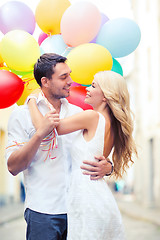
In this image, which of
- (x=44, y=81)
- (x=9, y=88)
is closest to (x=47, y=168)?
(x=44, y=81)

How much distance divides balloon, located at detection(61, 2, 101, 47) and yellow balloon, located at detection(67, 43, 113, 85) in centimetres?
19

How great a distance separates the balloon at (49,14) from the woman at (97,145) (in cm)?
95

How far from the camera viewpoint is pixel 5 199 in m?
22.6

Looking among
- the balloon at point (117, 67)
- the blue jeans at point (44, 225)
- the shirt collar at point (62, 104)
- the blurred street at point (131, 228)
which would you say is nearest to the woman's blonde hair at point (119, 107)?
the shirt collar at point (62, 104)

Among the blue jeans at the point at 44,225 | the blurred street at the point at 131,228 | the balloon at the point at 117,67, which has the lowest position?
the blurred street at the point at 131,228

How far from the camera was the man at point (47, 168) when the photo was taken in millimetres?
2721

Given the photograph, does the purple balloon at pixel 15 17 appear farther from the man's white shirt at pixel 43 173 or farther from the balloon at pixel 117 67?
the man's white shirt at pixel 43 173

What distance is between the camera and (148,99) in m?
18.8

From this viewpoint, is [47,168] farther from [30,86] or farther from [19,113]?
[30,86]

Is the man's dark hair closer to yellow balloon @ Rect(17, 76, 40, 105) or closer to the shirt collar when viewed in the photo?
the shirt collar

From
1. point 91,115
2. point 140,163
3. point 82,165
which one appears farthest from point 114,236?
point 140,163

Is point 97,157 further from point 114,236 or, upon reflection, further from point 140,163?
point 140,163

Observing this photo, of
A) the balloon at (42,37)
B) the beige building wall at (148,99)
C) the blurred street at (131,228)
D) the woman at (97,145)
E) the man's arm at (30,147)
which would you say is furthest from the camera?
the beige building wall at (148,99)

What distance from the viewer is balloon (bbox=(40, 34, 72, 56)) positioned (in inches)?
141
